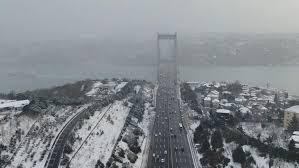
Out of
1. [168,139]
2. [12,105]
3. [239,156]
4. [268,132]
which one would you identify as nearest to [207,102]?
[268,132]

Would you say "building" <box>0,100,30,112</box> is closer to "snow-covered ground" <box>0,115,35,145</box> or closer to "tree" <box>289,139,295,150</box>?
"snow-covered ground" <box>0,115,35,145</box>

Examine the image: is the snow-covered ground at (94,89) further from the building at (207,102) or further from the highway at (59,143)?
the building at (207,102)

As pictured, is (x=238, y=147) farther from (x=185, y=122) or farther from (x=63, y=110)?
(x=63, y=110)

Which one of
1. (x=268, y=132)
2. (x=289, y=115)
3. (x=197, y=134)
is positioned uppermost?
(x=289, y=115)

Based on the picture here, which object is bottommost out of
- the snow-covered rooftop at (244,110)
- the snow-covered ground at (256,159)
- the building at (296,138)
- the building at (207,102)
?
the snow-covered ground at (256,159)

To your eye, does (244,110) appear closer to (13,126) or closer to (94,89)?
(94,89)

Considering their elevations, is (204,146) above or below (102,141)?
below

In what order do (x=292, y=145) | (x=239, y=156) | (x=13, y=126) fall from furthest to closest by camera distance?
(x=13, y=126)
(x=292, y=145)
(x=239, y=156)

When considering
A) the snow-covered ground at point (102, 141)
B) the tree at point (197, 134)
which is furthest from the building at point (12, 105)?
the tree at point (197, 134)
